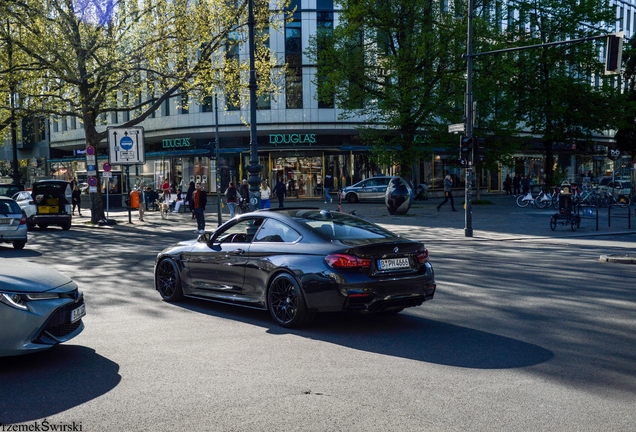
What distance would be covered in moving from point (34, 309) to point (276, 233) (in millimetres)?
3161

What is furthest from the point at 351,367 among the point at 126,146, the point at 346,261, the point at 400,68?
the point at 400,68

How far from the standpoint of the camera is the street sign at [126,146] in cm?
2977

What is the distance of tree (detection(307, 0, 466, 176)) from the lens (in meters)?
34.9

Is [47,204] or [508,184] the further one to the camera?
[508,184]

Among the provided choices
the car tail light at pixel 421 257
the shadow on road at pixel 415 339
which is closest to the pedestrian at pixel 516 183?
the shadow on road at pixel 415 339

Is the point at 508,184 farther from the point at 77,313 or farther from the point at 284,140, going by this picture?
the point at 77,313

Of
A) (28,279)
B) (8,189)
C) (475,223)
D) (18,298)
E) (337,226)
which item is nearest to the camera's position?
(18,298)

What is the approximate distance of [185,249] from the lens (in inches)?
377

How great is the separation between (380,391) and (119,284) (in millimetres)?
7549

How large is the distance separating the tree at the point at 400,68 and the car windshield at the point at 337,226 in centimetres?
2681

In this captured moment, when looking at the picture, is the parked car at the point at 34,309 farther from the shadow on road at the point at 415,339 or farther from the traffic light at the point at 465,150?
the traffic light at the point at 465,150

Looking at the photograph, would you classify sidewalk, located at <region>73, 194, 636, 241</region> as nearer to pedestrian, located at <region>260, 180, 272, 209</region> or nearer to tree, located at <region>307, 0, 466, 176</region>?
pedestrian, located at <region>260, 180, 272, 209</region>

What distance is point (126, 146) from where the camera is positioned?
29906mm

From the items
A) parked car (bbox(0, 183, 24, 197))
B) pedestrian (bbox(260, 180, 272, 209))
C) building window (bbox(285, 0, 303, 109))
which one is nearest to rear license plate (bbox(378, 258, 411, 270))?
pedestrian (bbox(260, 180, 272, 209))
